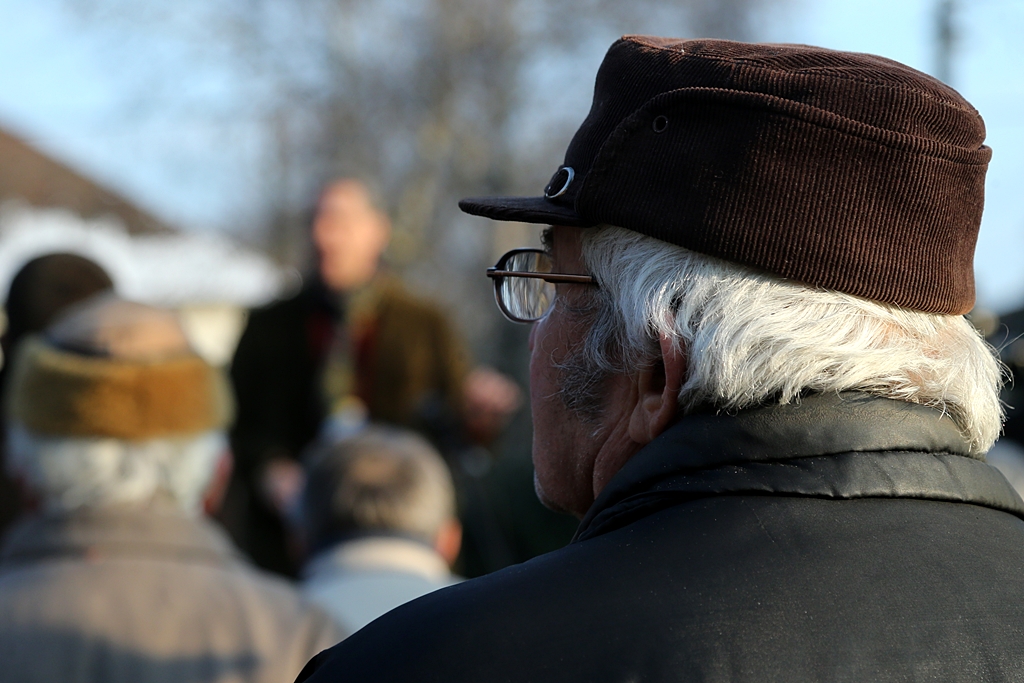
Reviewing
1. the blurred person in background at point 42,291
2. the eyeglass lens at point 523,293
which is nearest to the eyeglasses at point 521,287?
the eyeglass lens at point 523,293

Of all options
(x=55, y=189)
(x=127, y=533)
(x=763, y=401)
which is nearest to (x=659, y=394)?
(x=763, y=401)

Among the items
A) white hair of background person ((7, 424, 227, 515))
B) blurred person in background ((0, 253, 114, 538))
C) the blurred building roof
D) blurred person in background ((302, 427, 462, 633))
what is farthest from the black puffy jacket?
the blurred building roof

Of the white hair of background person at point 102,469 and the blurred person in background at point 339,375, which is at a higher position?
the white hair of background person at point 102,469

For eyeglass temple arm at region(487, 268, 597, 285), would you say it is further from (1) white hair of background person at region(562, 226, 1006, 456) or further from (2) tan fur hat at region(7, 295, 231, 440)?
(2) tan fur hat at region(7, 295, 231, 440)

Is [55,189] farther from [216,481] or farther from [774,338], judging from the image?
[774,338]

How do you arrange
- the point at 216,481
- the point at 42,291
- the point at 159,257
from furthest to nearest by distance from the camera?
1. the point at 159,257
2. the point at 42,291
3. the point at 216,481

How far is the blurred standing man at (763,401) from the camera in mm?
1080

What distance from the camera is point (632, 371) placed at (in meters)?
1.44

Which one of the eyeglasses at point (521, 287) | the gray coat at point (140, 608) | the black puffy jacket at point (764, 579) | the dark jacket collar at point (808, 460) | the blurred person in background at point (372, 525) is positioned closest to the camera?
the black puffy jacket at point (764, 579)

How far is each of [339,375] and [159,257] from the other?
12.2 metres

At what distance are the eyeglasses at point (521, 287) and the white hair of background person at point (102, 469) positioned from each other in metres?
1.10

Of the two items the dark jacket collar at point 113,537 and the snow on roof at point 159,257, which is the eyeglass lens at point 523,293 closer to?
the dark jacket collar at point 113,537

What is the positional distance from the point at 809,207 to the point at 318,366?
373 cm

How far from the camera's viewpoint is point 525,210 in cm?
151
